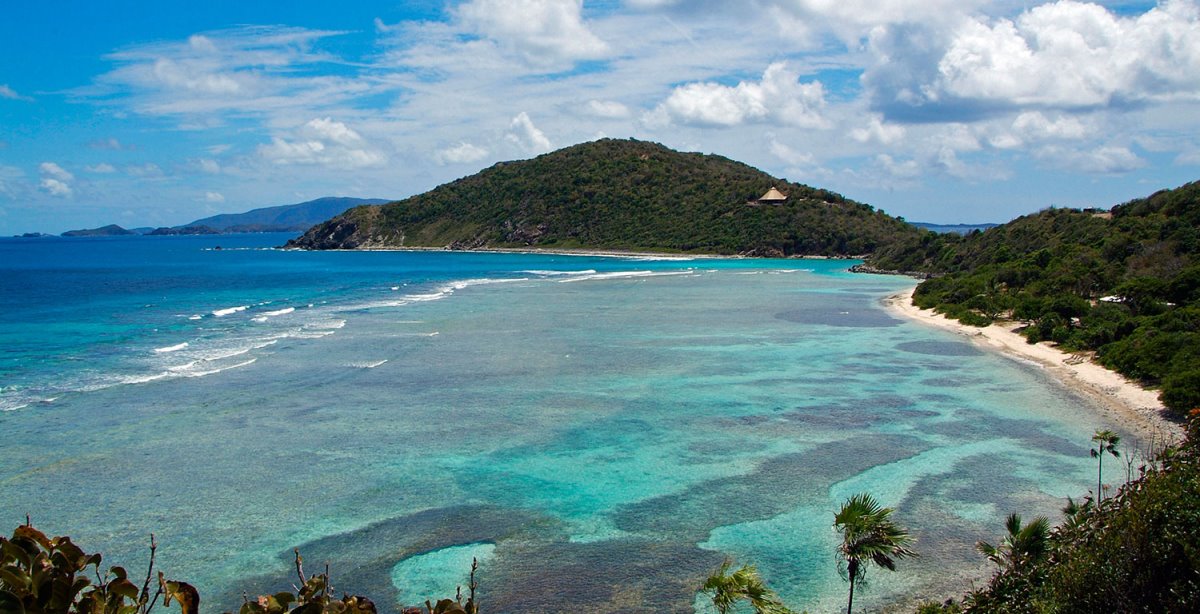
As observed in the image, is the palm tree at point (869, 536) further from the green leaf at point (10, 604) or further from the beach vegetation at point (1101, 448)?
the green leaf at point (10, 604)

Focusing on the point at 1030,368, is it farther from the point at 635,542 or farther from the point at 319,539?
the point at 319,539

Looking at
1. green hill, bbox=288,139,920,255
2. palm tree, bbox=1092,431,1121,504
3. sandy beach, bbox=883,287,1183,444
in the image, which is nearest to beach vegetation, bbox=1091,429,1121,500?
palm tree, bbox=1092,431,1121,504

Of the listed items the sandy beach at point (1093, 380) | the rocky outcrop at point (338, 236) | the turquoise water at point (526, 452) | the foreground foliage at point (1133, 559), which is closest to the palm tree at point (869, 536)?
the foreground foliage at point (1133, 559)

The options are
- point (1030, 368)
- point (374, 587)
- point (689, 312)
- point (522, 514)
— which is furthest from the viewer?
point (689, 312)

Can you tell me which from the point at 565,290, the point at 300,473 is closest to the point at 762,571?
the point at 300,473

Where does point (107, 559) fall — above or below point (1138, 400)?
below

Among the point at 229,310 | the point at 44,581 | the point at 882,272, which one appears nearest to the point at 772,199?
the point at 882,272
